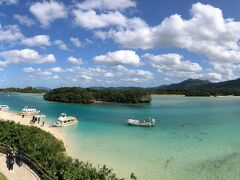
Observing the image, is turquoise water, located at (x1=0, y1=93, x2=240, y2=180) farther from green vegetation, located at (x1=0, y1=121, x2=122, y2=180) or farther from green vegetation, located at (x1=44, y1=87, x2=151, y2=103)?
green vegetation, located at (x1=44, y1=87, x2=151, y2=103)

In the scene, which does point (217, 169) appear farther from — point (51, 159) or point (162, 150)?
point (51, 159)

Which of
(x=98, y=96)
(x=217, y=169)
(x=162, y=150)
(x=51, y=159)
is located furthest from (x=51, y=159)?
(x=98, y=96)

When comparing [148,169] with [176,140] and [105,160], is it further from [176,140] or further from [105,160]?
[176,140]

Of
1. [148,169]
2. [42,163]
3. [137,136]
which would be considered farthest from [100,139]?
[42,163]

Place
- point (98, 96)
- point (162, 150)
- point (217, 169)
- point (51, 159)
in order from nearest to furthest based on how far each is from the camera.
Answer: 1. point (51, 159)
2. point (217, 169)
3. point (162, 150)
4. point (98, 96)

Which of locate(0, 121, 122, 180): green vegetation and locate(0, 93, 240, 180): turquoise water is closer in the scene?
locate(0, 121, 122, 180): green vegetation

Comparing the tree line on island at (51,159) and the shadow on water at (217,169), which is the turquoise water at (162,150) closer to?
the shadow on water at (217,169)

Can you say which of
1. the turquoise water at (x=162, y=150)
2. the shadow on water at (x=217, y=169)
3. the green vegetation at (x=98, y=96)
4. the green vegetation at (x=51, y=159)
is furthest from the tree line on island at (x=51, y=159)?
the green vegetation at (x=98, y=96)

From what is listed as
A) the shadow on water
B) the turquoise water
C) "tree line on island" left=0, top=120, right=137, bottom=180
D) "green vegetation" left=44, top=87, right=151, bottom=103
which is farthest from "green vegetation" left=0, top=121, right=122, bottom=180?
"green vegetation" left=44, top=87, right=151, bottom=103
